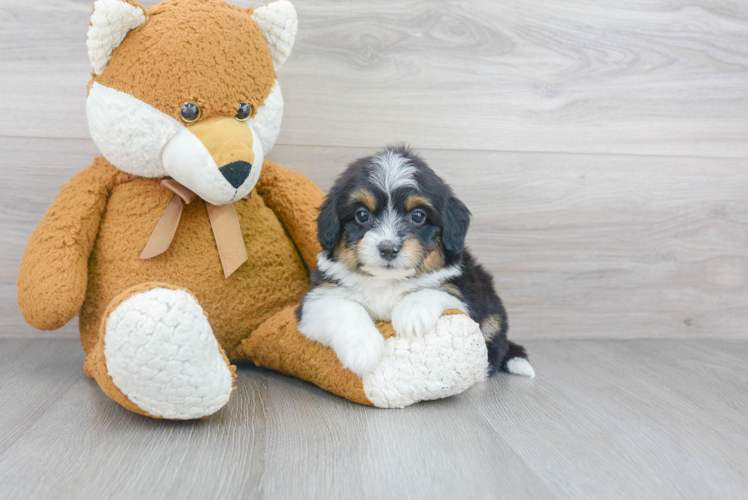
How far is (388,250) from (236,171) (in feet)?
1.63

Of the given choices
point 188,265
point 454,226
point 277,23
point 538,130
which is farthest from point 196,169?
point 538,130

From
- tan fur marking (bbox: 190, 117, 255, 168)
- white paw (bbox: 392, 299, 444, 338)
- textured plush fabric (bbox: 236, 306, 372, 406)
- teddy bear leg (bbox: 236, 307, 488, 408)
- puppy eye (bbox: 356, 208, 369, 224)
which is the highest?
tan fur marking (bbox: 190, 117, 255, 168)

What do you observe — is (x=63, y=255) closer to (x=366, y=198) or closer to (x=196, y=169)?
(x=196, y=169)

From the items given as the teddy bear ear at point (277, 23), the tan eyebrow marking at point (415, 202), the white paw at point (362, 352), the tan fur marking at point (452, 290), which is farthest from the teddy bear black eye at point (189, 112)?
the tan fur marking at point (452, 290)

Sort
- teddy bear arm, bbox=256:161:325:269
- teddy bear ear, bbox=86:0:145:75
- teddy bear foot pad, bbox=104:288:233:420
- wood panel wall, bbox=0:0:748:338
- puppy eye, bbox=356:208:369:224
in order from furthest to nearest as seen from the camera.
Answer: wood panel wall, bbox=0:0:748:338 → teddy bear arm, bbox=256:161:325:269 → puppy eye, bbox=356:208:369:224 → teddy bear ear, bbox=86:0:145:75 → teddy bear foot pad, bbox=104:288:233:420

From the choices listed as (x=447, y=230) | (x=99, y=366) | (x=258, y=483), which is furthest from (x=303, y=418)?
(x=447, y=230)

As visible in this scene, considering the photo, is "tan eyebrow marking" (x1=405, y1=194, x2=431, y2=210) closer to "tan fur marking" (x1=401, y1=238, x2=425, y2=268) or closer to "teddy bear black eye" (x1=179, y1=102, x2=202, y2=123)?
"tan fur marking" (x1=401, y1=238, x2=425, y2=268)

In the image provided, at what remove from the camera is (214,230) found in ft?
5.99

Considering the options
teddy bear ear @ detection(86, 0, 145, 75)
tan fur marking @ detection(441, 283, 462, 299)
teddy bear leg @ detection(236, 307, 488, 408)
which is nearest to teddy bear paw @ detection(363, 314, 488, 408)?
teddy bear leg @ detection(236, 307, 488, 408)

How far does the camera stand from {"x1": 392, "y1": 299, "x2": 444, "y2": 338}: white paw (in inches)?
63.8

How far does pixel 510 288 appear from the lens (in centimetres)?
254

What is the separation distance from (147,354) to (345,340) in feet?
1.69

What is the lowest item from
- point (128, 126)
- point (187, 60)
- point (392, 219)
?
point (392, 219)

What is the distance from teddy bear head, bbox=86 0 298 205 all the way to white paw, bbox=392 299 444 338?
595 mm
